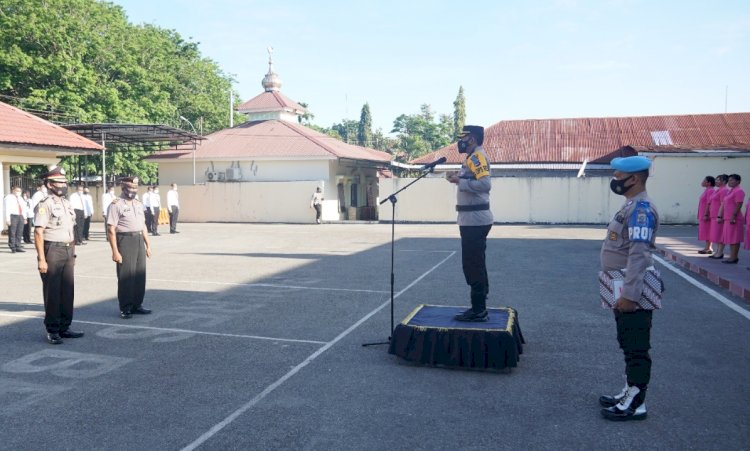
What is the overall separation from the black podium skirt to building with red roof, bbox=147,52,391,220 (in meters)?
24.6

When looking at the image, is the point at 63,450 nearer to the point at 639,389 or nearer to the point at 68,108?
the point at 639,389

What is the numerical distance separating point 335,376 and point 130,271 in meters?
3.91

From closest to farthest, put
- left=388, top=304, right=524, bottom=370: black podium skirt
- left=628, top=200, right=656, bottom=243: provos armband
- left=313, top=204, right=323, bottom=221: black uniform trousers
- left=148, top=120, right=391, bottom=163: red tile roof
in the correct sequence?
left=628, top=200, right=656, bottom=243: provos armband < left=388, top=304, right=524, bottom=370: black podium skirt < left=313, top=204, right=323, bottom=221: black uniform trousers < left=148, top=120, right=391, bottom=163: red tile roof

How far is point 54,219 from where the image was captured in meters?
6.70

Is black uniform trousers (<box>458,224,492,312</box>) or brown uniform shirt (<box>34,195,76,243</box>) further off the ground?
brown uniform shirt (<box>34,195,76,243</box>)

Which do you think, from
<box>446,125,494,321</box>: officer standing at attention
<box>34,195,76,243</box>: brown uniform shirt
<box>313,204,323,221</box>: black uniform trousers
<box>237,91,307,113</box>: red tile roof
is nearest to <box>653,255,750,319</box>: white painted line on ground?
<box>446,125,494,321</box>: officer standing at attention

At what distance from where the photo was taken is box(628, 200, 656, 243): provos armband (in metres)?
4.09

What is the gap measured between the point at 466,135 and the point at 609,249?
2.09 metres

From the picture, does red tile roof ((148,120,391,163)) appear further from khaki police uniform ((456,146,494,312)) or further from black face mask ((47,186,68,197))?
khaki police uniform ((456,146,494,312))

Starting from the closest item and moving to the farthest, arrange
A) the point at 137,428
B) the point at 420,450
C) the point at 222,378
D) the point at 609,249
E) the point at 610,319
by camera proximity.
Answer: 1. the point at 420,450
2. the point at 137,428
3. the point at 609,249
4. the point at 222,378
5. the point at 610,319

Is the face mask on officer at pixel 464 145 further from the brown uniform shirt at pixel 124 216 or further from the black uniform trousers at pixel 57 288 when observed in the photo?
the black uniform trousers at pixel 57 288

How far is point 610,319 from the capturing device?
7441 mm

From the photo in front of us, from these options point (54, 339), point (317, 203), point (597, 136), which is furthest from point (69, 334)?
point (597, 136)

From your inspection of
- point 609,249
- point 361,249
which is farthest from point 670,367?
point 361,249
